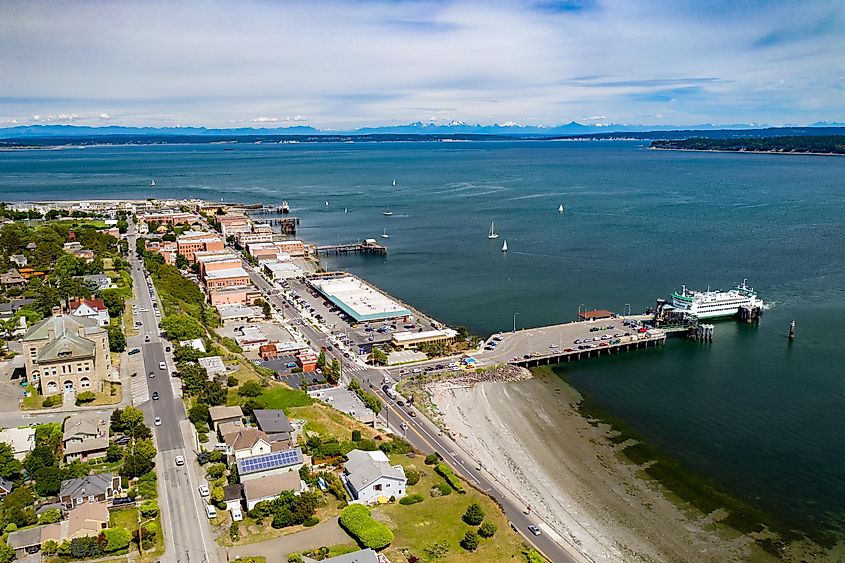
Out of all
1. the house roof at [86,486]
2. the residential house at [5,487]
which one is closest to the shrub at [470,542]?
the house roof at [86,486]

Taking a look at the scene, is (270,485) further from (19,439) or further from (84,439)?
(19,439)

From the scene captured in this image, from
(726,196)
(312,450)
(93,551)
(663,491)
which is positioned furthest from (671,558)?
(726,196)

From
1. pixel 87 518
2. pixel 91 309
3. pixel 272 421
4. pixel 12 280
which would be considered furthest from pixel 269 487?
pixel 12 280

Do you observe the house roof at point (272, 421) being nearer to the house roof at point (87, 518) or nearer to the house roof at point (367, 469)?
the house roof at point (367, 469)

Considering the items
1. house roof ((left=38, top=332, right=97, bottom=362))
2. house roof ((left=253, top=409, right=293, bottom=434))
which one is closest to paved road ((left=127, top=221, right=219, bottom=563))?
house roof ((left=253, top=409, right=293, bottom=434))

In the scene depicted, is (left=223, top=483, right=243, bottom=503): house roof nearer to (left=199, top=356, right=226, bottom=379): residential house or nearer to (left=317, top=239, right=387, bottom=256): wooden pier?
(left=199, top=356, right=226, bottom=379): residential house
